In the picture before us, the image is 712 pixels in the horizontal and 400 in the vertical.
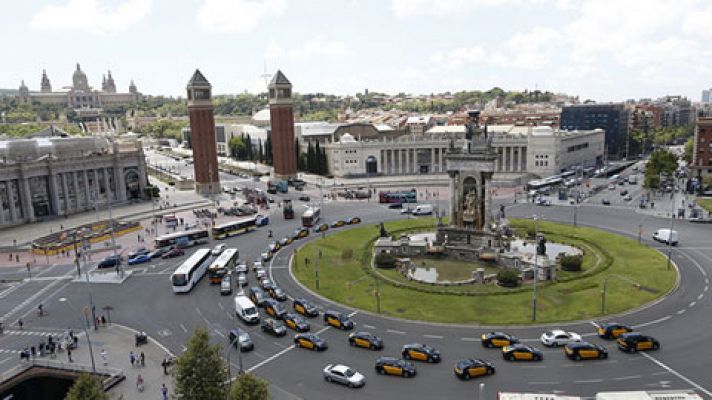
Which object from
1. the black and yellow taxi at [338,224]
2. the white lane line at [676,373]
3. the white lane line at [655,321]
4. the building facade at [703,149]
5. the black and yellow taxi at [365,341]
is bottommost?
the black and yellow taxi at [338,224]

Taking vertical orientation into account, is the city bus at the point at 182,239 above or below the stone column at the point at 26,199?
below

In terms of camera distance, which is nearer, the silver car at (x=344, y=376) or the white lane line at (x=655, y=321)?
the silver car at (x=344, y=376)

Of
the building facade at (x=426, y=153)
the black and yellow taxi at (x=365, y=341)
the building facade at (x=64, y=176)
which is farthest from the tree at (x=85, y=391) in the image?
the building facade at (x=426, y=153)

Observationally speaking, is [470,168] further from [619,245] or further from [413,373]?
[413,373]

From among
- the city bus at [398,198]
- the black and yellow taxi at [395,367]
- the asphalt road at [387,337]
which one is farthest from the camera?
the city bus at [398,198]

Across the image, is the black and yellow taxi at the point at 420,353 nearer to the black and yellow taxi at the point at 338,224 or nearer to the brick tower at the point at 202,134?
the black and yellow taxi at the point at 338,224

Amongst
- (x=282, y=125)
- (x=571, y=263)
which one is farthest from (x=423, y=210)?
(x=282, y=125)

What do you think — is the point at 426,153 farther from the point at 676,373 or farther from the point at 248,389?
the point at 248,389
